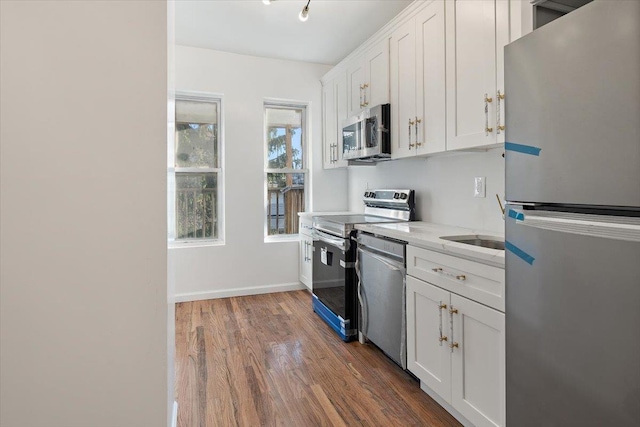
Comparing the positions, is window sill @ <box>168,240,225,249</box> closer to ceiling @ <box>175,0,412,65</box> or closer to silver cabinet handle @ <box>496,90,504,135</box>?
ceiling @ <box>175,0,412,65</box>

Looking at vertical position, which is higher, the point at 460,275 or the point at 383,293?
the point at 460,275

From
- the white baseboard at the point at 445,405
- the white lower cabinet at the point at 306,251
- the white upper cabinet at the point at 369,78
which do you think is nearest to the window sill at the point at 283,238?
the white lower cabinet at the point at 306,251

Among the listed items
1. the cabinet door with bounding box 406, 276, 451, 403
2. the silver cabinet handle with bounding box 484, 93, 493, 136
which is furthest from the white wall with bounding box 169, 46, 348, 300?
the silver cabinet handle with bounding box 484, 93, 493, 136

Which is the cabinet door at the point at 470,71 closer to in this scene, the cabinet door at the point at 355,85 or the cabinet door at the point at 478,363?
the cabinet door at the point at 478,363

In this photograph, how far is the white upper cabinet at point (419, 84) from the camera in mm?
2238

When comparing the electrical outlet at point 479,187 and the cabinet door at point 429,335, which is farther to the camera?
the electrical outlet at point 479,187

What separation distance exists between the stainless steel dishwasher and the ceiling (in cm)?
186

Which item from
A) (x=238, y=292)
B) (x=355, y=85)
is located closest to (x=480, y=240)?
(x=355, y=85)

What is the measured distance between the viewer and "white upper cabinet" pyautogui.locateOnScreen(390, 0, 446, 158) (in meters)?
2.24

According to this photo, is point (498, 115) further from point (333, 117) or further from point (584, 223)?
point (333, 117)

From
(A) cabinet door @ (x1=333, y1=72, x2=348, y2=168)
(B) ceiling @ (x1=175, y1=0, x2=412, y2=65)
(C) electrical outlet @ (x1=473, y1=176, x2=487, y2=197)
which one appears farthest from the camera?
(A) cabinet door @ (x1=333, y1=72, x2=348, y2=168)

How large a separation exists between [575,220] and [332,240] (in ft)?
6.65

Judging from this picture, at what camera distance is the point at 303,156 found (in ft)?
14.2

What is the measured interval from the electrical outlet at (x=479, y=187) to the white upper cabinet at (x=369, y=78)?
949 millimetres
